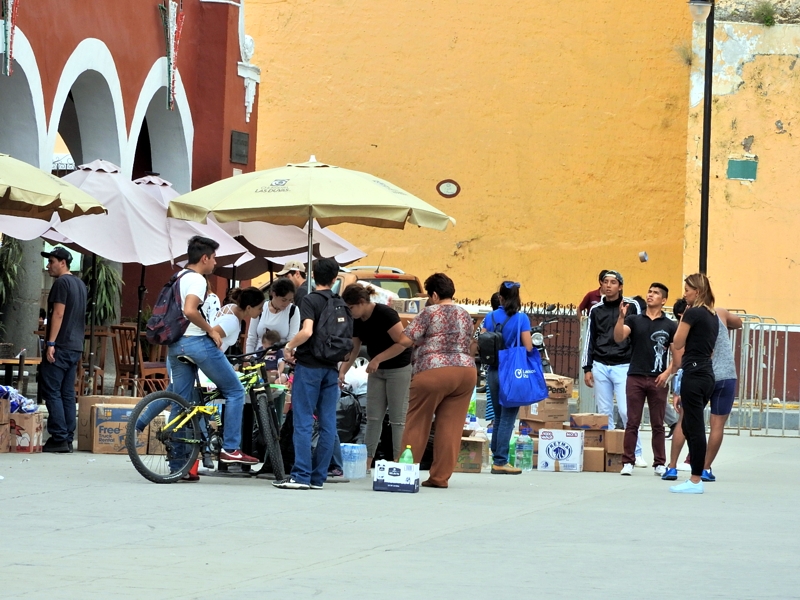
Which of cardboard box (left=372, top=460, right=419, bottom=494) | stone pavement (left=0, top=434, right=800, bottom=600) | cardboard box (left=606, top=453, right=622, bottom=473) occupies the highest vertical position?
cardboard box (left=606, top=453, right=622, bottom=473)

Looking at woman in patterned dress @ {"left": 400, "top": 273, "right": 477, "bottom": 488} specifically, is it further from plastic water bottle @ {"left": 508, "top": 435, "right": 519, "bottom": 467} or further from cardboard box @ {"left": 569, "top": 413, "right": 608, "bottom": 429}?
cardboard box @ {"left": 569, "top": 413, "right": 608, "bottom": 429}

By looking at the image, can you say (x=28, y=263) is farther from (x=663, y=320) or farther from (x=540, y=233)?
(x=540, y=233)

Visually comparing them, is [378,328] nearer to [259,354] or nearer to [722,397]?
[259,354]

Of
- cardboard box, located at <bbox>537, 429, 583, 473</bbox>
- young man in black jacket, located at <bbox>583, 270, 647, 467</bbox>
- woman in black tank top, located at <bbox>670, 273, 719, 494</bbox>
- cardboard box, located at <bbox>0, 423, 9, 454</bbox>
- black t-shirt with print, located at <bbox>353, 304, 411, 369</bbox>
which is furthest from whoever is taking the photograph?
young man in black jacket, located at <bbox>583, 270, 647, 467</bbox>

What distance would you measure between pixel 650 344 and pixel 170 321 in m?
4.39

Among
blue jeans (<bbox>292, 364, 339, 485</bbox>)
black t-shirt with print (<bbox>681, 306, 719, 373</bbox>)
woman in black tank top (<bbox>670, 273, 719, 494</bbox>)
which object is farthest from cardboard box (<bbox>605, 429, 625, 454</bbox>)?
blue jeans (<bbox>292, 364, 339, 485</bbox>)

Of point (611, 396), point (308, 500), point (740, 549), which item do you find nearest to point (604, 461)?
point (611, 396)

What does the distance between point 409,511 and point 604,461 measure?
428 centimetres

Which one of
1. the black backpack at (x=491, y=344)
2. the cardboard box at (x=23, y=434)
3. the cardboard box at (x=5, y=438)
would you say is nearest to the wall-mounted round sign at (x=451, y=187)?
the black backpack at (x=491, y=344)

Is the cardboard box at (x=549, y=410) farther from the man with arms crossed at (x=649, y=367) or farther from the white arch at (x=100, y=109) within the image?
the white arch at (x=100, y=109)

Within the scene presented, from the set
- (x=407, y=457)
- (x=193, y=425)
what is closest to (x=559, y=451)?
(x=407, y=457)

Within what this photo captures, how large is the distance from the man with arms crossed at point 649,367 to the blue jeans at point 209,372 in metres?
3.82

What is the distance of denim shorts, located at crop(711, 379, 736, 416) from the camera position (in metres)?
12.3

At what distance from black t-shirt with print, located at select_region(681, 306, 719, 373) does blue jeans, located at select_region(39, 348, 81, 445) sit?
17.3 ft
